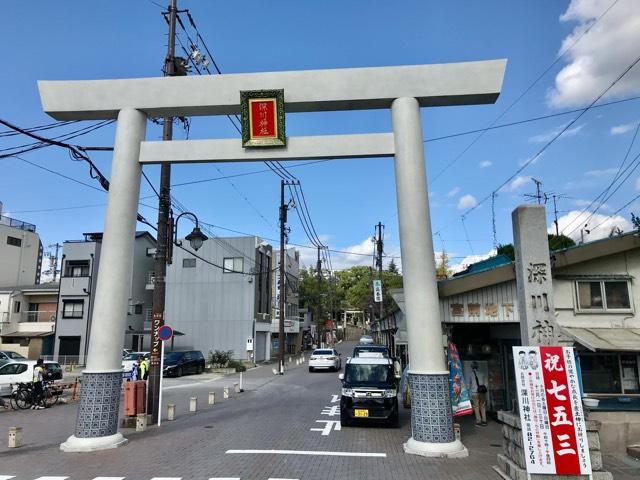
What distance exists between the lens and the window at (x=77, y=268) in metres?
37.4

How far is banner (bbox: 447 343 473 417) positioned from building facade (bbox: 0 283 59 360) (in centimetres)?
3618

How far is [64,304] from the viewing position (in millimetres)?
37375

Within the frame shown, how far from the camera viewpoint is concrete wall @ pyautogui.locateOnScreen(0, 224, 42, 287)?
145ft

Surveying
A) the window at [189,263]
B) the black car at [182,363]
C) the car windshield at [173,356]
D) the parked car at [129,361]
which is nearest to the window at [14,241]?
the window at [189,263]

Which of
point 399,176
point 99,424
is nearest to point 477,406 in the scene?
point 399,176

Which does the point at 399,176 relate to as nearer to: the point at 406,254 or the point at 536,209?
the point at 406,254

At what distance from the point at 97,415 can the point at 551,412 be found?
929 centimetres

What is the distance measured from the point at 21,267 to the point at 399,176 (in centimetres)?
4742

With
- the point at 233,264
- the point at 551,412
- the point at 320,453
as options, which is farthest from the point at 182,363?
the point at 551,412

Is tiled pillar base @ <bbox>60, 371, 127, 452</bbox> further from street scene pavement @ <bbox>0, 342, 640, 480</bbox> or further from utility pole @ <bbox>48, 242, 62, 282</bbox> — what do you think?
utility pole @ <bbox>48, 242, 62, 282</bbox>

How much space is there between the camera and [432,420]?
9906 millimetres

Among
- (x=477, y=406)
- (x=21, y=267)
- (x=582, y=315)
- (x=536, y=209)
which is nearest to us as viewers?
(x=536, y=209)

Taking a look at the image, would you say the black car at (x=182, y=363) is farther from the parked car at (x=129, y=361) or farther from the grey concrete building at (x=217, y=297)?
the grey concrete building at (x=217, y=297)

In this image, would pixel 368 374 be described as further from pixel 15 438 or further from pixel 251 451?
pixel 15 438
